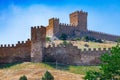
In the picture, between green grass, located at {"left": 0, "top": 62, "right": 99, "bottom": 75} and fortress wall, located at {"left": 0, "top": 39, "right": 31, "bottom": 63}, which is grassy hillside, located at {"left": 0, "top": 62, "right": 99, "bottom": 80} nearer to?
green grass, located at {"left": 0, "top": 62, "right": 99, "bottom": 75}

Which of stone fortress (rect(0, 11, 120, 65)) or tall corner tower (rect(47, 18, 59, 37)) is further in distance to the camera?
tall corner tower (rect(47, 18, 59, 37))

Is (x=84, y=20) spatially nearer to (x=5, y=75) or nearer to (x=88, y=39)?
(x=88, y=39)

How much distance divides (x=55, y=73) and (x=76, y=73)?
313 centimetres

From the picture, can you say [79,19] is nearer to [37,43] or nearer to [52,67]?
[37,43]

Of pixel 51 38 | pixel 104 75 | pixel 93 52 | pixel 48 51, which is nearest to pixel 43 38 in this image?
pixel 48 51

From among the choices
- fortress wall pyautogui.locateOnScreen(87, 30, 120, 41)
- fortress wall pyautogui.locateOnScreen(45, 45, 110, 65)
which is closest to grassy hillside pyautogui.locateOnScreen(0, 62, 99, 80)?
fortress wall pyautogui.locateOnScreen(45, 45, 110, 65)

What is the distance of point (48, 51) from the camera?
8338 centimetres

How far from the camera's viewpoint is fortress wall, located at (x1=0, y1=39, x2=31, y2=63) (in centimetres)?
8487

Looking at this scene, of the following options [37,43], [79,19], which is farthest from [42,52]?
[79,19]

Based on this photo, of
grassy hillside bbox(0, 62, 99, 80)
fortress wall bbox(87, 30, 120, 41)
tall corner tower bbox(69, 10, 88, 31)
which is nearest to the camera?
grassy hillside bbox(0, 62, 99, 80)

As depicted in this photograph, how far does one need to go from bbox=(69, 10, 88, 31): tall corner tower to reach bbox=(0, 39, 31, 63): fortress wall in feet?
108

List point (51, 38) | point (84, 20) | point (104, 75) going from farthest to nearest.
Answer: point (84, 20) < point (51, 38) < point (104, 75)

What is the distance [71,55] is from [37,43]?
217 inches

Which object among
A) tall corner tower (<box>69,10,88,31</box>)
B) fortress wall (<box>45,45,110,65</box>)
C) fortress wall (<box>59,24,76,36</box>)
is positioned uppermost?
tall corner tower (<box>69,10,88,31</box>)
